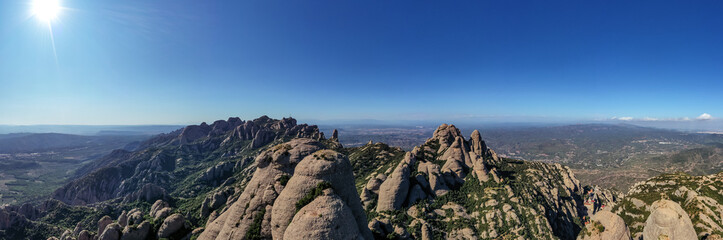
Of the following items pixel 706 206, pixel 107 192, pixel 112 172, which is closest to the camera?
pixel 706 206

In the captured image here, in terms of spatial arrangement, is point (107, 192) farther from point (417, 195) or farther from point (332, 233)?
point (332, 233)

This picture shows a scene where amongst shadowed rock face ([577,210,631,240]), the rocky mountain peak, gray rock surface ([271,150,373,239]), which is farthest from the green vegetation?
the rocky mountain peak

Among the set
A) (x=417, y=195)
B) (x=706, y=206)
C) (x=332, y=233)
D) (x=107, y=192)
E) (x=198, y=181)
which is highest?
(x=332, y=233)

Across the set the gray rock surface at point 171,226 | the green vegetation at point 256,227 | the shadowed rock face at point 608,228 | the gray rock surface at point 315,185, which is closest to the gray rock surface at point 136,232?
the gray rock surface at point 171,226

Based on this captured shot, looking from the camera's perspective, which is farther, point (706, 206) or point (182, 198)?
point (182, 198)

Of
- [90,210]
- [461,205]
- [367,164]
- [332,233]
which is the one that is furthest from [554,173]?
[90,210]

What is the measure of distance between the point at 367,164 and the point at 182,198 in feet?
362

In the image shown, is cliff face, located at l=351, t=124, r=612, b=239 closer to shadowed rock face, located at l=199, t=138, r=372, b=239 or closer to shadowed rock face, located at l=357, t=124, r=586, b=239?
shadowed rock face, located at l=357, t=124, r=586, b=239

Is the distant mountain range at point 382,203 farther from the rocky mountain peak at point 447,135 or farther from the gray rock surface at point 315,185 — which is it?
the rocky mountain peak at point 447,135

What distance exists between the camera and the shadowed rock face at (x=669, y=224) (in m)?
33.4

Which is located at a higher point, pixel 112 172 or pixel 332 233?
pixel 332 233

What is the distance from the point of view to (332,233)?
22656 millimetres

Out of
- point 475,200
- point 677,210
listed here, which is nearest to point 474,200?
point 475,200

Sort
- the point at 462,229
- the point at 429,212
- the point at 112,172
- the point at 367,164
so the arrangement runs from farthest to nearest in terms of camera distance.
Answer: the point at 112,172
the point at 367,164
the point at 429,212
the point at 462,229
